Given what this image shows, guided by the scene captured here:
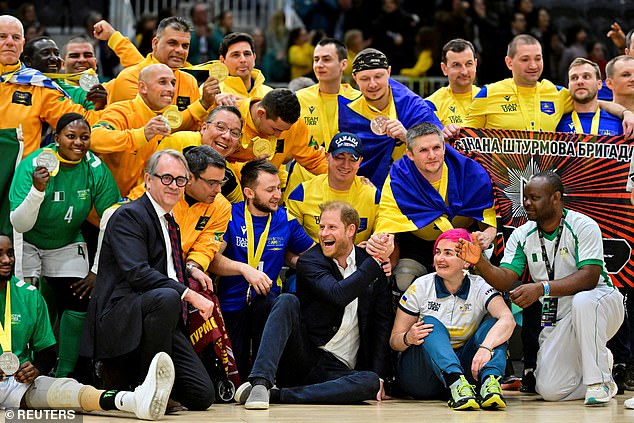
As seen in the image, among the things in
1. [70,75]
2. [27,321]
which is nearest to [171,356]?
[27,321]

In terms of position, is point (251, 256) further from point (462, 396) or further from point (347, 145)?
point (462, 396)

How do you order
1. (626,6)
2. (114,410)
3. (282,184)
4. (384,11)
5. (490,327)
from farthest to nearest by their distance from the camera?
(626,6), (384,11), (282,184), (490,327), (114,410)

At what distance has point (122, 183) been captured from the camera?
7.95m

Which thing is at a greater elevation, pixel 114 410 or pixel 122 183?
pixel 122 183

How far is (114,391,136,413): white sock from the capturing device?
6020mm

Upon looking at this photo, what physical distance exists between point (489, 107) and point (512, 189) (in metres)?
0.85

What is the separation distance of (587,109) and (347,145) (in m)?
2.02

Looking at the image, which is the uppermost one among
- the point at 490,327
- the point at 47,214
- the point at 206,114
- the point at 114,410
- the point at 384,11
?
the point at 384,11

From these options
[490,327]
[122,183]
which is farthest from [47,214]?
[490,327]

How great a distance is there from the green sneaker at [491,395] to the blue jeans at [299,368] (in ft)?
2.21

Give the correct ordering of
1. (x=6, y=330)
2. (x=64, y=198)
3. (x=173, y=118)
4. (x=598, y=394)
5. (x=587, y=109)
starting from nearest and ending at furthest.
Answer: (x=6, y=330) < (x=598, y=394) < (x=64, y=198) < (x=173, y=118) < (x=587, y=109)

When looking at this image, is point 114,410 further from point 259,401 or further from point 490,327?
point 490,327

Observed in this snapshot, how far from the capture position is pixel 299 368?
23.1 ft

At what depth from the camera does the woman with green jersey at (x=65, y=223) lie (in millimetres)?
7164
